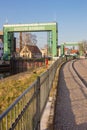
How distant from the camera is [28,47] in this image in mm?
147375

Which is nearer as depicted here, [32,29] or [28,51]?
[32,29]

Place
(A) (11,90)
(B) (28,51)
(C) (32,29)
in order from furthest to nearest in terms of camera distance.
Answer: (B) (28,51) → (C) (32,29) → (A) (11,90)

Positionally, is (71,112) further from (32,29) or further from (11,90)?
(32,29)

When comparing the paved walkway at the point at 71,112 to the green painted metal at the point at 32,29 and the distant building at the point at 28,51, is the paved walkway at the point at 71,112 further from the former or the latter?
the distant building at the point at 28,51

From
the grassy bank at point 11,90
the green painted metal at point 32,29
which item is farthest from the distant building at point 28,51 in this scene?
the grassy bank at point 11,90

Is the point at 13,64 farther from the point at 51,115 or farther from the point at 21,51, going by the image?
the point at 51,115

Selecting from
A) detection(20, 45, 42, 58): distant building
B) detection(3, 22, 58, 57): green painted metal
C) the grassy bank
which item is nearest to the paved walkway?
the grassy bank

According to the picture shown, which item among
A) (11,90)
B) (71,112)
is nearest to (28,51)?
(11,90)

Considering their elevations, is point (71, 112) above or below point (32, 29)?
below

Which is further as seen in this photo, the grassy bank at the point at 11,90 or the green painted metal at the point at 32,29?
the green painted metal at the point at 32,29

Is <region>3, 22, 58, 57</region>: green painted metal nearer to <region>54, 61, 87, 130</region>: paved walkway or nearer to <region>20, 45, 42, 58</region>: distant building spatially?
<region>20, 45, 42, 58</region>: distant building

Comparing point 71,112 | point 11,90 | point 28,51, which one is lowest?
point 28,51

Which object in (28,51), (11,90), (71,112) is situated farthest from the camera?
(28,51)

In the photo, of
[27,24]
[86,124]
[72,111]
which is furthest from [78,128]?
[27,24]
